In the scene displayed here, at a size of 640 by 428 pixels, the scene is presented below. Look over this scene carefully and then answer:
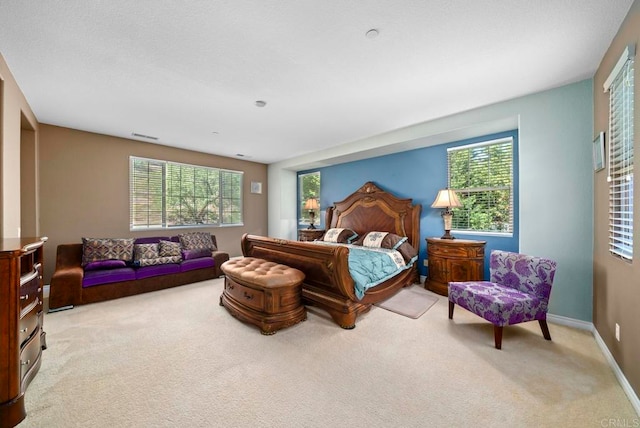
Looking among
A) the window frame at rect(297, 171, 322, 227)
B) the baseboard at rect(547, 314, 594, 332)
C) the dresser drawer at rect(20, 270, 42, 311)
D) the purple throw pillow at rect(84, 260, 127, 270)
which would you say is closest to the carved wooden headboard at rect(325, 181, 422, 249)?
the window frame at rect(297, 171, 322, 227)

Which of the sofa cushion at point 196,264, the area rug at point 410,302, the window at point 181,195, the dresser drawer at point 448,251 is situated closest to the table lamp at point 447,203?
the dresser drawer at point 448,251

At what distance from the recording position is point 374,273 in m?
3.11

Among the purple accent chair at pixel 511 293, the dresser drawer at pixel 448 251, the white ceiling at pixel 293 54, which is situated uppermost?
the white ceiling at pixel 293 54

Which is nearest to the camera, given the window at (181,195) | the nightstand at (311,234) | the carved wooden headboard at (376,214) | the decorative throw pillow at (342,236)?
the carved wooden headboard at (376,214)

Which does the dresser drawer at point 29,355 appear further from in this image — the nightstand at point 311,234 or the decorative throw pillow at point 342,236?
the nightstand at point 311,234

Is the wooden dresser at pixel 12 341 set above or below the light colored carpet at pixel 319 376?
above

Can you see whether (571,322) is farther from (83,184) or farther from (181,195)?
(83,184)

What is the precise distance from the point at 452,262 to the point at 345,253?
1.93 meters

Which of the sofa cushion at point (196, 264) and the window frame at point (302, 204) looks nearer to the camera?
the sofa cushion at point (196, 264)

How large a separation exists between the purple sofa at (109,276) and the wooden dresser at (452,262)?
12.7 feet

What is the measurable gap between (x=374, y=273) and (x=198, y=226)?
14.0ft

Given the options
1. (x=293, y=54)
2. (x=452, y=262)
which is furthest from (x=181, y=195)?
(x=452, y=262)

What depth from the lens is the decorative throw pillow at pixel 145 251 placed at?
4.02 m

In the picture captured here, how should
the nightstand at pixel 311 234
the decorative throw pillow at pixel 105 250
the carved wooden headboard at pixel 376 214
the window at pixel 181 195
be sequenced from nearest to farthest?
the decorative throw pillow at pixel 105 250 → the carved wooden headboard at pixel 376 214 → the window at pixel 181 195 → the nightstand at pixel 311 234
